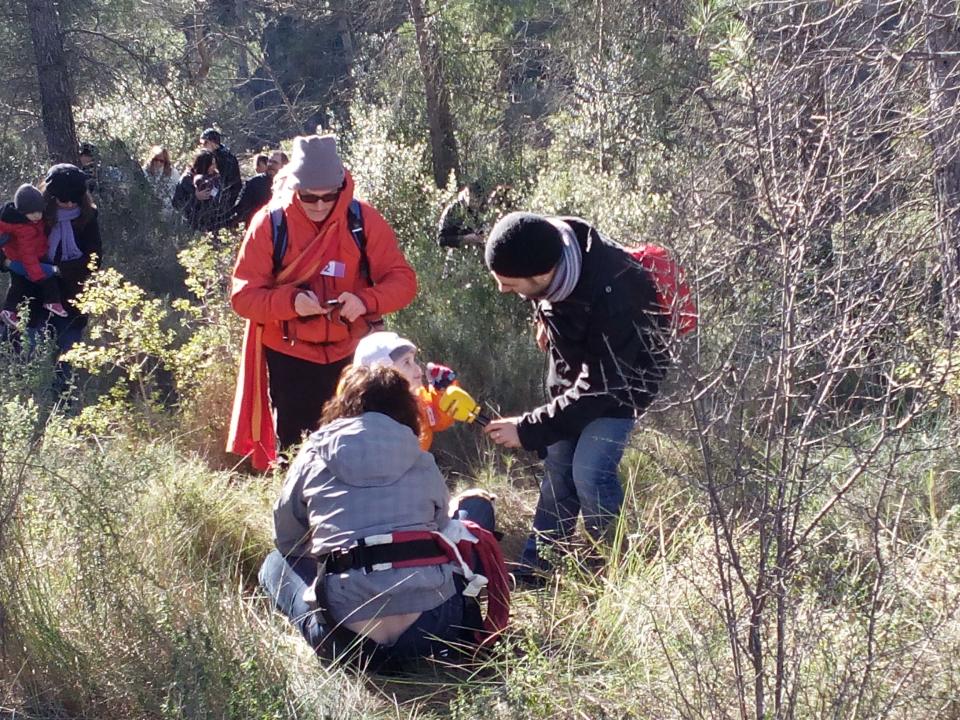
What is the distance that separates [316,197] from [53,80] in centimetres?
909

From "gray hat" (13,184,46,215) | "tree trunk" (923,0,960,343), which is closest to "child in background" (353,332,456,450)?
"tree trunk" (923,0,960,343)

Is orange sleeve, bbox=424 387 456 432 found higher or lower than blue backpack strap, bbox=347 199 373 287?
lower

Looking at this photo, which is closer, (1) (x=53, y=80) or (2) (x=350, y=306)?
(2) (x=350, y=306)

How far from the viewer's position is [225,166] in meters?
12.6

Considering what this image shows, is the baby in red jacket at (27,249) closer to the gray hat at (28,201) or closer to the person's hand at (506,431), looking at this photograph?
the gray hat at (28,201)

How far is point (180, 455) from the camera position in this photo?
538 centimetres

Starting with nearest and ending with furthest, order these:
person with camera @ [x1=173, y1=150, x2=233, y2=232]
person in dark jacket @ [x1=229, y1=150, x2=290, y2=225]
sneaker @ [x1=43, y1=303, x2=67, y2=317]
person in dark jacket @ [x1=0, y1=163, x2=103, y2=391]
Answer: sneaker @ [x1=43, y1=303, x2=67, y2=317] < person in dark jacket @ [x1=0, y1=163, x2=103, y2=391] < person in dark jacket @ [x1=229, y1=150, x2=290, y2=225] < person with camera @ [x1=173, y1=150, x2=233, y2=232]

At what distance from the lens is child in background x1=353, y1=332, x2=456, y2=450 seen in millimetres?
4117

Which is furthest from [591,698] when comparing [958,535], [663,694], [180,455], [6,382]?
[180,455]

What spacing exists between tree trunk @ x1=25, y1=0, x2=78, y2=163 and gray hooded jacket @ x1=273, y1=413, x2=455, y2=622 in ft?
33.5

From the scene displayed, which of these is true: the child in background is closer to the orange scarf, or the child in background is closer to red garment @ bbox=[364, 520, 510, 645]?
red garment @ bbox=[364, 520, 510, 645]

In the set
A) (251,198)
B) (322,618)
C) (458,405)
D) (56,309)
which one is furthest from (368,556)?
(251,198)

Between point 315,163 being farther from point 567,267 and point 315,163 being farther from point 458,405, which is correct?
point 567,267

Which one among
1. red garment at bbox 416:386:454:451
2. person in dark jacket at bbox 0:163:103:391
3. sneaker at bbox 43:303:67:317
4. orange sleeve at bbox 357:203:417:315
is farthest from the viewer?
person in dark jacket at bbox 0:163:103:391
